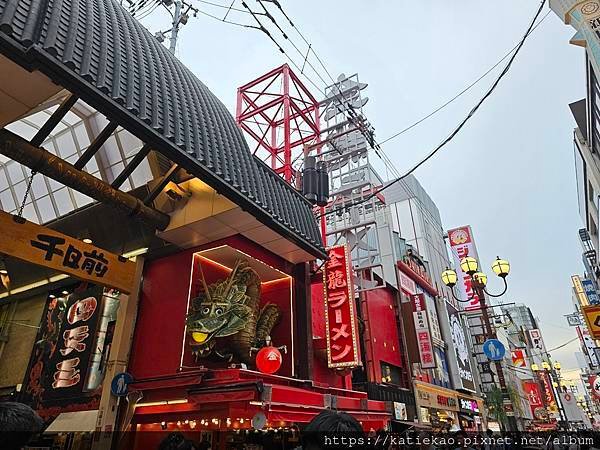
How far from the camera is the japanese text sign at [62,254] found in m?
9.19

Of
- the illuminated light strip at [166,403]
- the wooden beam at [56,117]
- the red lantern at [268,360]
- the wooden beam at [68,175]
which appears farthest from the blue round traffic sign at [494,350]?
the wooden beam at [56,117]

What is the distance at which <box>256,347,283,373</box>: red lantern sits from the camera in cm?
1117

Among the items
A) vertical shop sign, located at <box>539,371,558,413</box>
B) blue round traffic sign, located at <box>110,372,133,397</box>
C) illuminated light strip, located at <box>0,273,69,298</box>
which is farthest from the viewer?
vertical shop sign, located at <box>539,371,558,413</box>

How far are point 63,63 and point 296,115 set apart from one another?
1356 centimetres

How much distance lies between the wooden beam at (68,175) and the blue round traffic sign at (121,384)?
4.44m

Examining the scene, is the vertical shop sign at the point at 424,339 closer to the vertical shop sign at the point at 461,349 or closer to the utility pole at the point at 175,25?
the vertical shop sign at the point at 461,349

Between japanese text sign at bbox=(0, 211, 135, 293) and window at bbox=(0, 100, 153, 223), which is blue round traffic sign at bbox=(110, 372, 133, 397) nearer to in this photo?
japanese text sign at bbox=(0, 211, 135, 293)

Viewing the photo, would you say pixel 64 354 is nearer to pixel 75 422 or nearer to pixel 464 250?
pixel 75 422

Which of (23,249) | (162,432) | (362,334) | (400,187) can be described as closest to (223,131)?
(23,249)

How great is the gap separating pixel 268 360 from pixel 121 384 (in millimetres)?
4092

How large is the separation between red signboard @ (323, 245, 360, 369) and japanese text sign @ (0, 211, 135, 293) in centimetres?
675

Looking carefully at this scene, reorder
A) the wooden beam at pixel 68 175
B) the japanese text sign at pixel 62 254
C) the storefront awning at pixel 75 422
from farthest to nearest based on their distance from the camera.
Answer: the storefront awning at pixel 75 422 → the japanese text sign at pixel 62 254 → the wooden beam at pixel 68 175

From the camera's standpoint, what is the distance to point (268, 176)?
41.2 feet

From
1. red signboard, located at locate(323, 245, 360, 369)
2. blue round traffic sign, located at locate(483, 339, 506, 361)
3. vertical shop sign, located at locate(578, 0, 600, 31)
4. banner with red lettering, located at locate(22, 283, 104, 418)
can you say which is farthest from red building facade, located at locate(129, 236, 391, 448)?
vertical shop sign, located at locate(578, 0, 600, 31)
